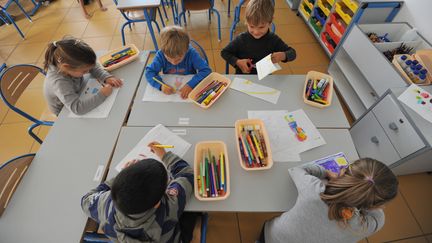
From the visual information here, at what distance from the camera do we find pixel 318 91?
1479mm

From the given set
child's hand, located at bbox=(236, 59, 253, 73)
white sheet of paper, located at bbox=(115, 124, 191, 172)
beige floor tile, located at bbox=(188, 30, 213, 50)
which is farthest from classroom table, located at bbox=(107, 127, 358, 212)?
beige floor tile, located at bbox=(188, 30, 213, 50)

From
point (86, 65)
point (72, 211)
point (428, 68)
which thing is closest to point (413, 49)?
point (428, 68)

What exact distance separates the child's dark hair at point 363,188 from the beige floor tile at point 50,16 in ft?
15.0

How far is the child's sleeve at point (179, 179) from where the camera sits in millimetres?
992

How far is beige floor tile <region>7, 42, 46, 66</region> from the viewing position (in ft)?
9.99

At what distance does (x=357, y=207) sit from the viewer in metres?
Result: 0.86

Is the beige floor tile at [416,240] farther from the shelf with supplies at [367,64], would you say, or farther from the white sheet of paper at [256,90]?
the white sheet of paper at [256,90]

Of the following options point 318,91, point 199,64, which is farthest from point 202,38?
point 318,91

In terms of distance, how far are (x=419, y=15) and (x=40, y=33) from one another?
192 inches

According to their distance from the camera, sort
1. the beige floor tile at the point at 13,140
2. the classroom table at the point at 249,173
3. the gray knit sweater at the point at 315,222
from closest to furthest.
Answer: the gray knit sweater at the point at 315,222, the classroom table at the point at 249,173, the beige floor tile at the point at 13,140

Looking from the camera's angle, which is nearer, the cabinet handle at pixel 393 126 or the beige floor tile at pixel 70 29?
the cabinet handle at pixel 393 126

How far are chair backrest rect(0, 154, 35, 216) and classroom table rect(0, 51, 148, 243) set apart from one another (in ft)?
0.12

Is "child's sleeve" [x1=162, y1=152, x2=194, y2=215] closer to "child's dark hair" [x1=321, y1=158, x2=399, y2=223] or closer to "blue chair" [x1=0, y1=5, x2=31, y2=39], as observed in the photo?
"child's dark hair" [x1=321, y1=158, x2=399, y2=223]

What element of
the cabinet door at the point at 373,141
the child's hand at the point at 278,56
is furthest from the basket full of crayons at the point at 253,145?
the cabinet door at the point at 373,141
